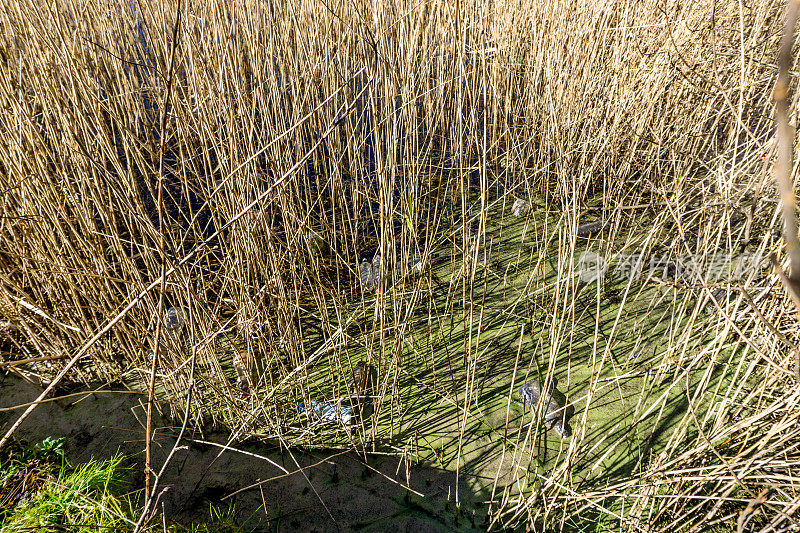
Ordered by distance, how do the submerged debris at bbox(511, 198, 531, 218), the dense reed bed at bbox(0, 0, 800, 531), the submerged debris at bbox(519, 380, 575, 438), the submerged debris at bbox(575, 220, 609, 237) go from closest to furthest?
the dense reed bed at bbox(0, 0, 800, 531) → the submerged debris at bbox(519, 380, 575, 438) → the submerged debris at bbox(575, 220, 609, 237) → the submerged debris at bbox(511, 198, 531, 218)

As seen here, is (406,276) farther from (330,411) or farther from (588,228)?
(588,228)

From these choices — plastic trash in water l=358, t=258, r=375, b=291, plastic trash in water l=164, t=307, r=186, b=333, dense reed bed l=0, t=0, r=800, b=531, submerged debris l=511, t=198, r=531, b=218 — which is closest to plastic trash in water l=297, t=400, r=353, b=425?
dense reed bed l=0, t=0, r=800, b=531

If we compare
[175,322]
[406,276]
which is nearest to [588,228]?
[406,276]

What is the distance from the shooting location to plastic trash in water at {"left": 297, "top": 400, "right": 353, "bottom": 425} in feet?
5.34

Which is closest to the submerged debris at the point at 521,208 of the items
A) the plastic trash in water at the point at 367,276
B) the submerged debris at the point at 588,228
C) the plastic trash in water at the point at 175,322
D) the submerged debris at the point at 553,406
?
the submerged debris at the point at 588,228

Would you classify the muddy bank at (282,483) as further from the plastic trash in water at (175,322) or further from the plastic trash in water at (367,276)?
the plastic trash in water at (367,276)

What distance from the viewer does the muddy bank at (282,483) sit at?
1.42 meters

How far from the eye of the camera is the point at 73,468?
1.59m

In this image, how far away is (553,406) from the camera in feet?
5.35

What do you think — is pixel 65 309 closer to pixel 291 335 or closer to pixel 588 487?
pixel 291 335

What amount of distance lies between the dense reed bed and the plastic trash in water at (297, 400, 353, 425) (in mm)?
53

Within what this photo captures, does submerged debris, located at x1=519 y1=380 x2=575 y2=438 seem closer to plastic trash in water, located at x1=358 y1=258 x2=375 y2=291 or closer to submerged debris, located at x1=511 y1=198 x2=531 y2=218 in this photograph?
plastic trash in water, located at x1=358 y1=258 x2=375 y2=291

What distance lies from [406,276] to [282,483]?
2.63ft

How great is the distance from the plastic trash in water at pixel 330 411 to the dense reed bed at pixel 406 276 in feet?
0.17
